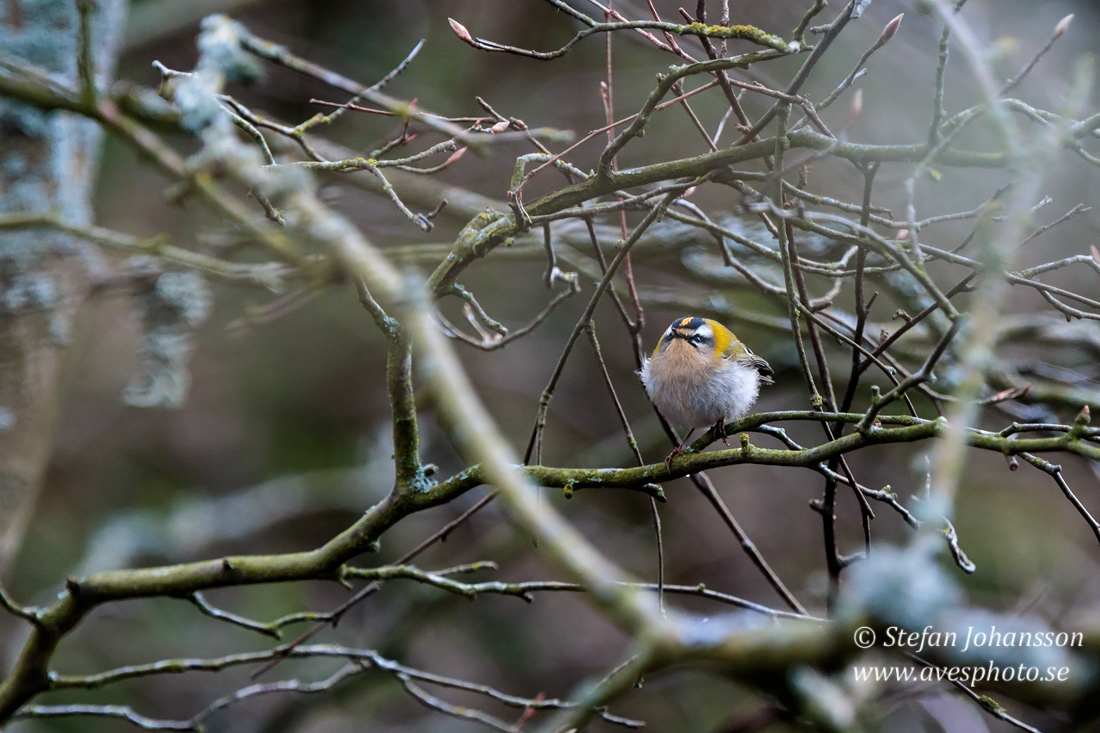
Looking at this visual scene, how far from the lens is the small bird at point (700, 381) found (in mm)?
3027

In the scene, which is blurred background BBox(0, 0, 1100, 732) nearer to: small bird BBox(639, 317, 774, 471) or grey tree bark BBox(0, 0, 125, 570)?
grey tree bark BBox(0, 0, 125, 570)

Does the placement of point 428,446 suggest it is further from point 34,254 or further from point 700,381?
point 700,381

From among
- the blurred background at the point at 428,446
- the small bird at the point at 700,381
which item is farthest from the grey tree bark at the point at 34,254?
the small bird at the point at 700,381

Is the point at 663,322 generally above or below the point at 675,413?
above

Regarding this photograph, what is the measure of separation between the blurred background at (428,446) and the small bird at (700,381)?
7.80ft

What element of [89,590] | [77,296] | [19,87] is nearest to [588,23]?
[89,590]

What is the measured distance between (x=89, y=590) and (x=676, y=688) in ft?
18.5

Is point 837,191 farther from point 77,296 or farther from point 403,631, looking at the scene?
point 77,296

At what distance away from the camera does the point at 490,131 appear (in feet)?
6.81

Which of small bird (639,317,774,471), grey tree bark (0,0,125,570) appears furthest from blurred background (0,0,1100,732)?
small bird (639,317,774,471)

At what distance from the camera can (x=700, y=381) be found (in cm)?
303

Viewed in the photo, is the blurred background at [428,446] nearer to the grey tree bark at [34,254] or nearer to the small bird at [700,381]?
the grey tree bark at [34,254]

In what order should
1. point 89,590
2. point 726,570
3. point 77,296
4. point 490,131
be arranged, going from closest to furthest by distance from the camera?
point 490,131
point 89,590
point 77,296
point 726,570

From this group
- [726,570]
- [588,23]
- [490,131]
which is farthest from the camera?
[726,570]
